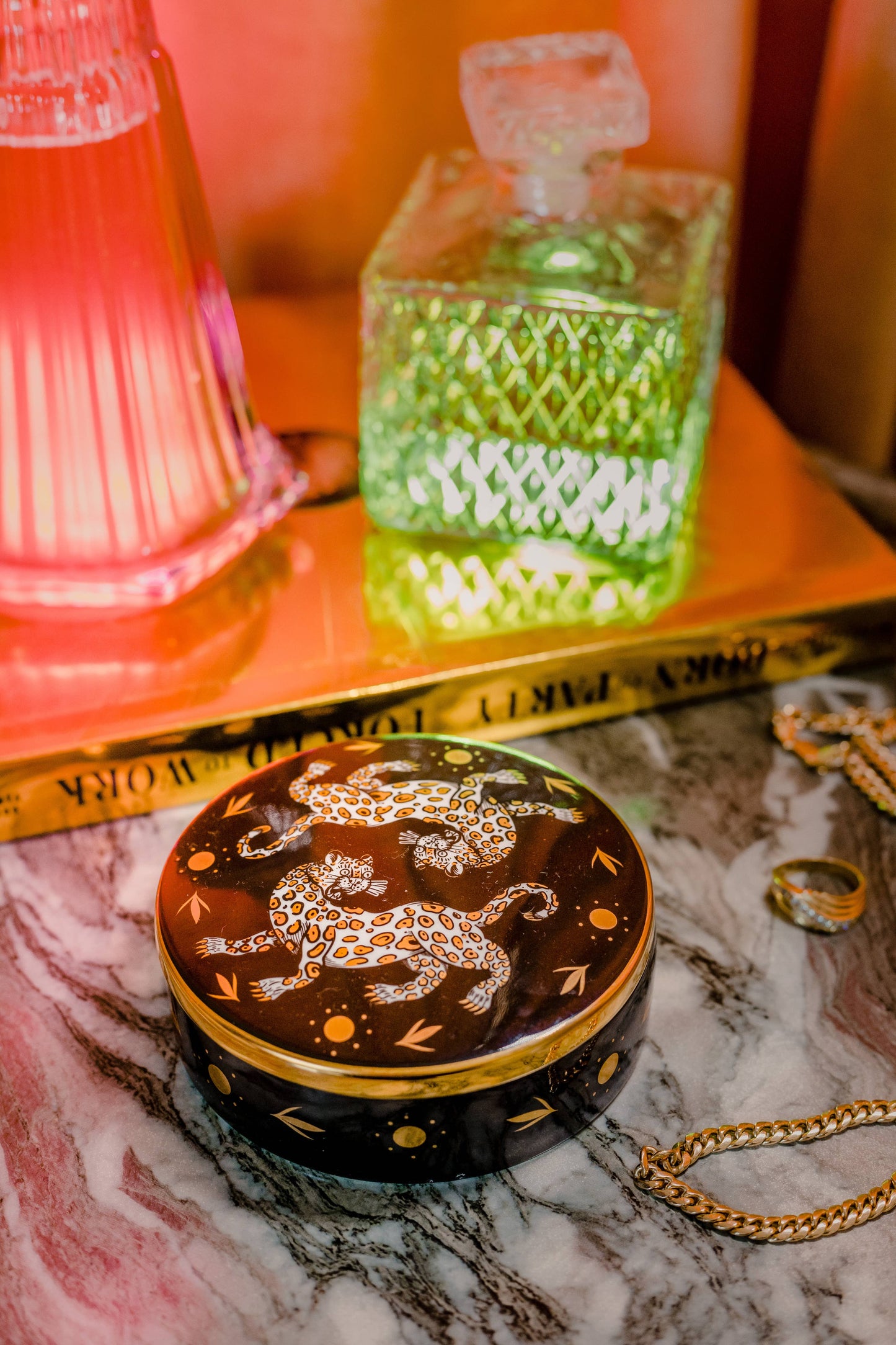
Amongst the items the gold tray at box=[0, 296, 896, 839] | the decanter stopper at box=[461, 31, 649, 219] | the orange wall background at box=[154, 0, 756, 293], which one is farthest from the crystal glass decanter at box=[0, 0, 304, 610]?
the orange wall background at box=[154, 0, 756, 293]

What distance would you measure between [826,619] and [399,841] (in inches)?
10.2

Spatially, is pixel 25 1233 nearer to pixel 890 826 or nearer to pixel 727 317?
pixel 890 826

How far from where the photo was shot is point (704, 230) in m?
0.60

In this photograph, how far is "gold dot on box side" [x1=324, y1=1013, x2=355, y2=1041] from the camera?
36 centimetres

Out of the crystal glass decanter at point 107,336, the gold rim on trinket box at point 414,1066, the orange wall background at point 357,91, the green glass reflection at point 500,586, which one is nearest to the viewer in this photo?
the gold rim on trinket box at point 414,1066

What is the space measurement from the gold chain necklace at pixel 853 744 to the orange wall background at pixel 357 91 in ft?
1.20

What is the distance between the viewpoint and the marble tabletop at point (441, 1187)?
14.2 inches

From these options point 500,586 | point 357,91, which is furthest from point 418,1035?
point 357,91

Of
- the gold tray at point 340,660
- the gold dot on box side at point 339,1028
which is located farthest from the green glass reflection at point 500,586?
the gold dot on box side at point 339,1028

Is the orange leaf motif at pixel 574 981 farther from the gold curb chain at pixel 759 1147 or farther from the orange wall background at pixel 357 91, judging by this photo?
the orange wall background at pixel 357 91

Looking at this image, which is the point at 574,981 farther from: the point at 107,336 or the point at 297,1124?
the point at 107,336

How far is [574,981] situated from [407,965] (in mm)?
51

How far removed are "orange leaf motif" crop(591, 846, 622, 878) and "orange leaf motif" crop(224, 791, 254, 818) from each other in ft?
0.40

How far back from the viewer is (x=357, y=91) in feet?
2.45
